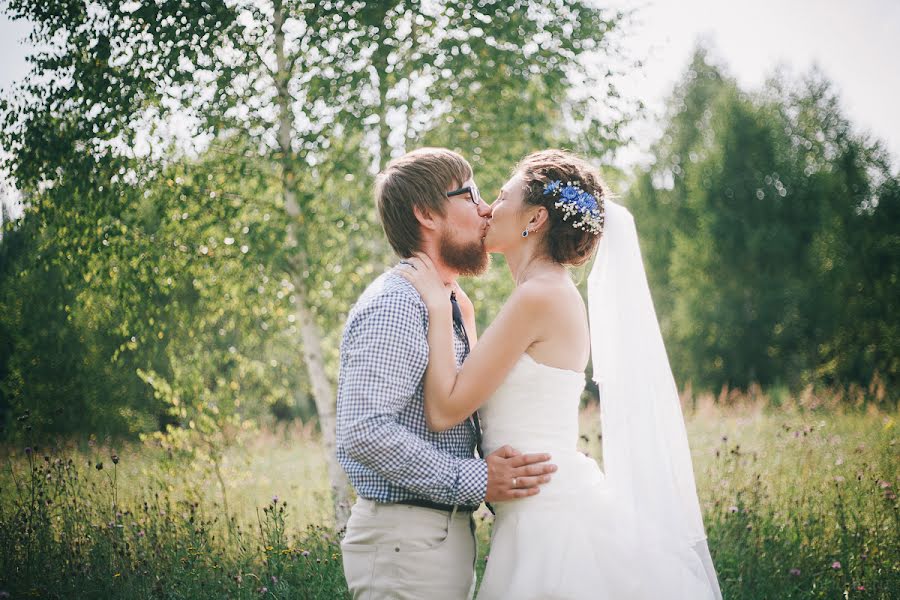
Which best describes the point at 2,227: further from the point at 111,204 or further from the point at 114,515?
the point at 114,515

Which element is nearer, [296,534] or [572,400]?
[572,400]

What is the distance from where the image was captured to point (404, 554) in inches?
105

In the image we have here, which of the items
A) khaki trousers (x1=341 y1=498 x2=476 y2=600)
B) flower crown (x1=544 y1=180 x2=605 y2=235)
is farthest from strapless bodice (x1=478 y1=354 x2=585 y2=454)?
flower crown (x1=544 y1=180 x2=605 y2=235)

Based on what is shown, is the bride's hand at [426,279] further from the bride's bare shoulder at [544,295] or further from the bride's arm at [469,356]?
the bride's bare shoulder at [544,295]

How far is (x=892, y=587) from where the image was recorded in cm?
412

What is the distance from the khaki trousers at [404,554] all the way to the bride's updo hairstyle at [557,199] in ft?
4.32

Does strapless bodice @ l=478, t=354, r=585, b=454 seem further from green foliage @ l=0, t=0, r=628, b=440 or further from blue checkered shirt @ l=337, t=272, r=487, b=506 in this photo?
green foliage @ l=0, t=0, r=628, b=440

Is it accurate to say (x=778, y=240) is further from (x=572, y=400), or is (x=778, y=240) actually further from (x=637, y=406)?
(x=572, y=400)

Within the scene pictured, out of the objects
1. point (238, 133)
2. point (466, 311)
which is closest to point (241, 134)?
point (238, 133)

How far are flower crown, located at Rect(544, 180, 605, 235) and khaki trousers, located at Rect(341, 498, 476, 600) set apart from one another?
4.70ft

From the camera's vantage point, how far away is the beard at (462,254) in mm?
3090

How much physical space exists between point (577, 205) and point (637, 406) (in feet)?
3.22

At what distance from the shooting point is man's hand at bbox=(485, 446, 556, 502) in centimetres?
271

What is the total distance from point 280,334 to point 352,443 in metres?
6.20
